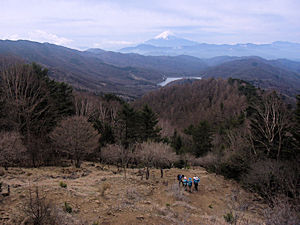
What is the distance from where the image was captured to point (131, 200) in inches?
471

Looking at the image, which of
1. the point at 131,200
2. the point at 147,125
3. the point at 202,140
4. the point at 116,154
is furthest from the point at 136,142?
the point at 131,200

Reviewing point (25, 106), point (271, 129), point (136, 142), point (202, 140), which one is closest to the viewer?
point (271, 129)

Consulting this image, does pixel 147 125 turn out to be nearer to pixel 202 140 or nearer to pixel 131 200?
pixel 202 140

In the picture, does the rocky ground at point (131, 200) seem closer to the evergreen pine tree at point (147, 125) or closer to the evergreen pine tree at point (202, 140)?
the evergreen pine tree at point (147, 125)

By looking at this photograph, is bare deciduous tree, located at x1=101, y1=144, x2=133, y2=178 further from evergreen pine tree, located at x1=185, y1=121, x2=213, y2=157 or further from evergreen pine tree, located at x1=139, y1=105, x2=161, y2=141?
evergreen pine tree, located at x1=185, y1=121, x2=213, y2=157

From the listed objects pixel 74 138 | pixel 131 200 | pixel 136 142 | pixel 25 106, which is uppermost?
pixel 25 106

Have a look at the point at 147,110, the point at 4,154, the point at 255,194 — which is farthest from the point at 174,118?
the point at 4,154

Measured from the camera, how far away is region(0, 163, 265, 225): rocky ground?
30.7 ft

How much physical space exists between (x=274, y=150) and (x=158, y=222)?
1497 centimetres

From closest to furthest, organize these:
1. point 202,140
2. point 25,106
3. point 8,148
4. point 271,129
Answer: point 8,148, point 271,129, point 25,106, point 202,140

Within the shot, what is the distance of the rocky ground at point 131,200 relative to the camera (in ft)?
30.7

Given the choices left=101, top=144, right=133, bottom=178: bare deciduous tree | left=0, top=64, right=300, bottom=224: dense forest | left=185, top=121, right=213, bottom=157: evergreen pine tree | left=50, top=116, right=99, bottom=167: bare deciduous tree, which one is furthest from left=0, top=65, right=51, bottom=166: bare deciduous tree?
left=185, top=121, right=213, bottom=157: evergreen pine tree

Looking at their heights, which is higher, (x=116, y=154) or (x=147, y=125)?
(x=147, y=125)

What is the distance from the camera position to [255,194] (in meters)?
16.0
